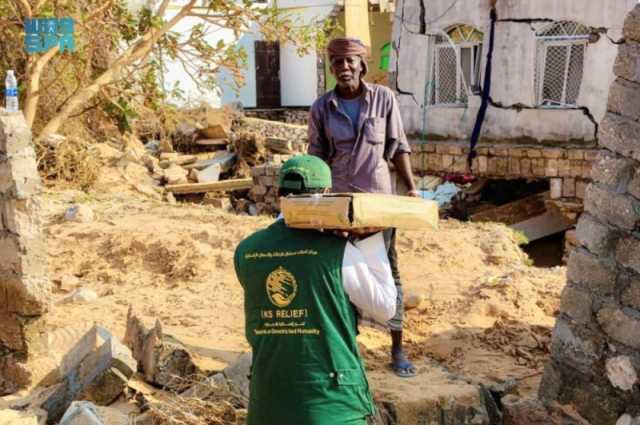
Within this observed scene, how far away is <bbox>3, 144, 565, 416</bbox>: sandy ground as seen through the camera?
505 centimetres

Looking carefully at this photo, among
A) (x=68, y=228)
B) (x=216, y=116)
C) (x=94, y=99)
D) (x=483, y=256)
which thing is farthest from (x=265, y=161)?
(x=483, y=256)

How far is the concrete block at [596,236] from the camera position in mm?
3887

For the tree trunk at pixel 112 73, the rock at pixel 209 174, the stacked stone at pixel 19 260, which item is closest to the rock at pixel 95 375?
the stacked stone at pixel 19 260

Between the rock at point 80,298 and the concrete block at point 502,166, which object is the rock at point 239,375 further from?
the concrete block at point 502,166

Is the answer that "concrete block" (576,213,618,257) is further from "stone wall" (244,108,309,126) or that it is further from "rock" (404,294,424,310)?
"stone wall" (244,108,309,126)

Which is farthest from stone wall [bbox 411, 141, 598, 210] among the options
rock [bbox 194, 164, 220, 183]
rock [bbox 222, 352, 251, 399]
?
rock [bbox 222, 352, 251, 399]

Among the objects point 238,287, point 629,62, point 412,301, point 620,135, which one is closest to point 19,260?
point 238,287

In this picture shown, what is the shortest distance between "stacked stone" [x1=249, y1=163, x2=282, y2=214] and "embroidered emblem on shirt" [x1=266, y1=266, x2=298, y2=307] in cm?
1073

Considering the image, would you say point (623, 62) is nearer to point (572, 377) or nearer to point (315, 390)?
point (572, 377)

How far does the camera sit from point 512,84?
12.5 m

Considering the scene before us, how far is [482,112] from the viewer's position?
12.8 meters

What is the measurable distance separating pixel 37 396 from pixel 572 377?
10.3 feet

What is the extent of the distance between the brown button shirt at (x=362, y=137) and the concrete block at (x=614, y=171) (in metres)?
1.05

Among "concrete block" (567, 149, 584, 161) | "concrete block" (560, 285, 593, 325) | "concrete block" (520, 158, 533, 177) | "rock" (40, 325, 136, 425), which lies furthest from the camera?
"concrete block" (520, 158, 533, 177)
